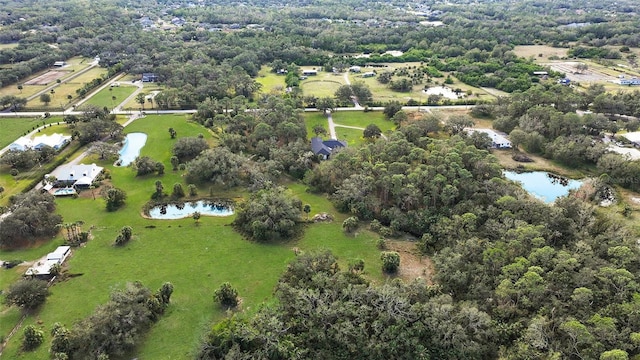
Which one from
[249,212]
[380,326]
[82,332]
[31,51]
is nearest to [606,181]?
[380,326]

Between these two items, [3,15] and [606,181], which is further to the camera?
[3,15]

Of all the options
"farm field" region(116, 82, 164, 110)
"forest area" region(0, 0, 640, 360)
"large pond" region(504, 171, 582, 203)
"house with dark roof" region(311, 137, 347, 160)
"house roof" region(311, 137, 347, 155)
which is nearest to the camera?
"forest area" region(0, 0, 640, 360)

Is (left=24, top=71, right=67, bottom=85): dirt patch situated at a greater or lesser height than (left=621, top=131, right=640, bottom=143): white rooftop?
lesser

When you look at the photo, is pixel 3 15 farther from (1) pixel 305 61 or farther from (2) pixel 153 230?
(2) pixel 153 230

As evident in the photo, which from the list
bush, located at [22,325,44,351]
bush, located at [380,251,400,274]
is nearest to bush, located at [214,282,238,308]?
bush, located at [22,325,44,351]

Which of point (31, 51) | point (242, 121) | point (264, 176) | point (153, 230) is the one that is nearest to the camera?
point (153, 230)

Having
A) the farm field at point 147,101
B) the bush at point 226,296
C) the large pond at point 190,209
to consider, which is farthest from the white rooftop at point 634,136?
the farm field at point 147,101

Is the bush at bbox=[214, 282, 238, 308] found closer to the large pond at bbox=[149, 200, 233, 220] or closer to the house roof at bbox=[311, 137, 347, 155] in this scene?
the large pond at bbox=[149, 200, 233, 220]
